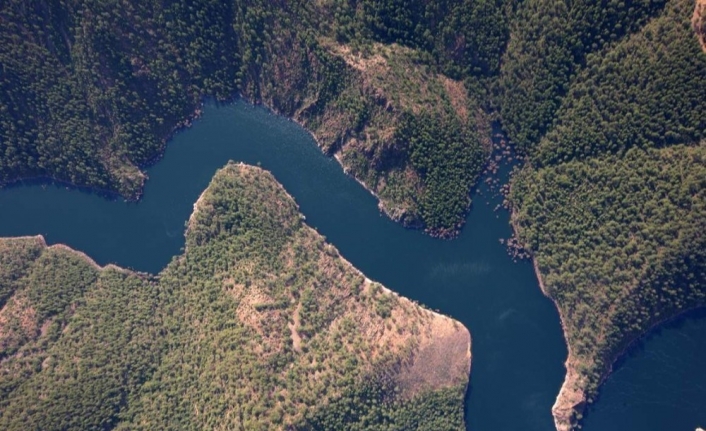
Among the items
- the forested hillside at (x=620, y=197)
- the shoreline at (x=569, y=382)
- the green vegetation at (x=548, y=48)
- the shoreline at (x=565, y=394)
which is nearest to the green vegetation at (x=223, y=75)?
the green vegetation at (x=548, y=48)

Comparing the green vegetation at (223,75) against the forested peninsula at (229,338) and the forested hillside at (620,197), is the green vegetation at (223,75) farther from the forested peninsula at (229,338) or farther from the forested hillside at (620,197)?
the forested peninsula at (229,338)

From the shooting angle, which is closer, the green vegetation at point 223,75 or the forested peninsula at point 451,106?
the forested peninsula at point 451,106

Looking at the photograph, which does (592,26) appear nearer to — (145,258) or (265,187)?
(265,187)

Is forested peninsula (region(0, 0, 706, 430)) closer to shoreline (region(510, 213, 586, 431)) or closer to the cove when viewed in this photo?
shoreline (region(510, 213, 586, 431))

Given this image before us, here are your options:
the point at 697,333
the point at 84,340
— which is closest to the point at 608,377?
the point at 697,333

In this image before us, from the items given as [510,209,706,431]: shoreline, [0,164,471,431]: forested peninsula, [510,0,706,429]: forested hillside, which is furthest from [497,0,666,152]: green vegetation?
[0,164,471,431]: forested peninsula
